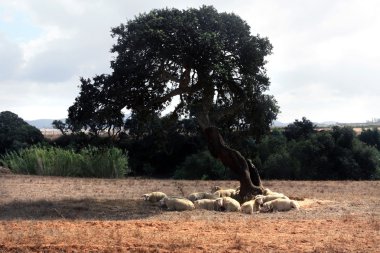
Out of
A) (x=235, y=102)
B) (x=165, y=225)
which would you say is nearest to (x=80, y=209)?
(x=165, y=225)

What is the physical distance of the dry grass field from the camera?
25.5ft

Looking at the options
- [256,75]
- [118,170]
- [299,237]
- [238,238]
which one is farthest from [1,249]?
[118,170]

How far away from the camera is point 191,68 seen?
13.7 metres

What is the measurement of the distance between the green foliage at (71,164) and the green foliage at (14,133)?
50.5 ft

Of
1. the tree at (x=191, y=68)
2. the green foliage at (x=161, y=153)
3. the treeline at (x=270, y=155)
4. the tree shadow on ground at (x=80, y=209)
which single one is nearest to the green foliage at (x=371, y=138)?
the treeline at (x=270, y=155)

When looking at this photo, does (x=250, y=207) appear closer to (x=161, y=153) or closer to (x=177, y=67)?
(x=177, y=67)

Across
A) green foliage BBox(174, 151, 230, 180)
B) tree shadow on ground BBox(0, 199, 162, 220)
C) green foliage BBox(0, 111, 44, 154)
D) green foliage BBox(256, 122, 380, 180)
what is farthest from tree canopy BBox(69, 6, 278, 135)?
green foliage BBox(0, 111, 44, 154)

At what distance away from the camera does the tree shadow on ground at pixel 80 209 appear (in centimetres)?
1137

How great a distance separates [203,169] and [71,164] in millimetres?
13854

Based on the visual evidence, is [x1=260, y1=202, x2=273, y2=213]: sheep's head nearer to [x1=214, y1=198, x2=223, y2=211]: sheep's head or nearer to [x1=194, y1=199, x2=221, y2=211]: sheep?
[x1=214, y1=198, x2=223, y2=211]: sheep's head

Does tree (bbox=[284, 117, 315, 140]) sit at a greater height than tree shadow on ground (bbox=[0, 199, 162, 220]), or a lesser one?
greater

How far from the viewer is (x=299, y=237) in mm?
8516

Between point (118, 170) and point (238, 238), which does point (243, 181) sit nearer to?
point (238, 238)

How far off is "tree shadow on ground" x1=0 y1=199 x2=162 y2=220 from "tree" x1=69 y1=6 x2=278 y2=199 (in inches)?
90.0
